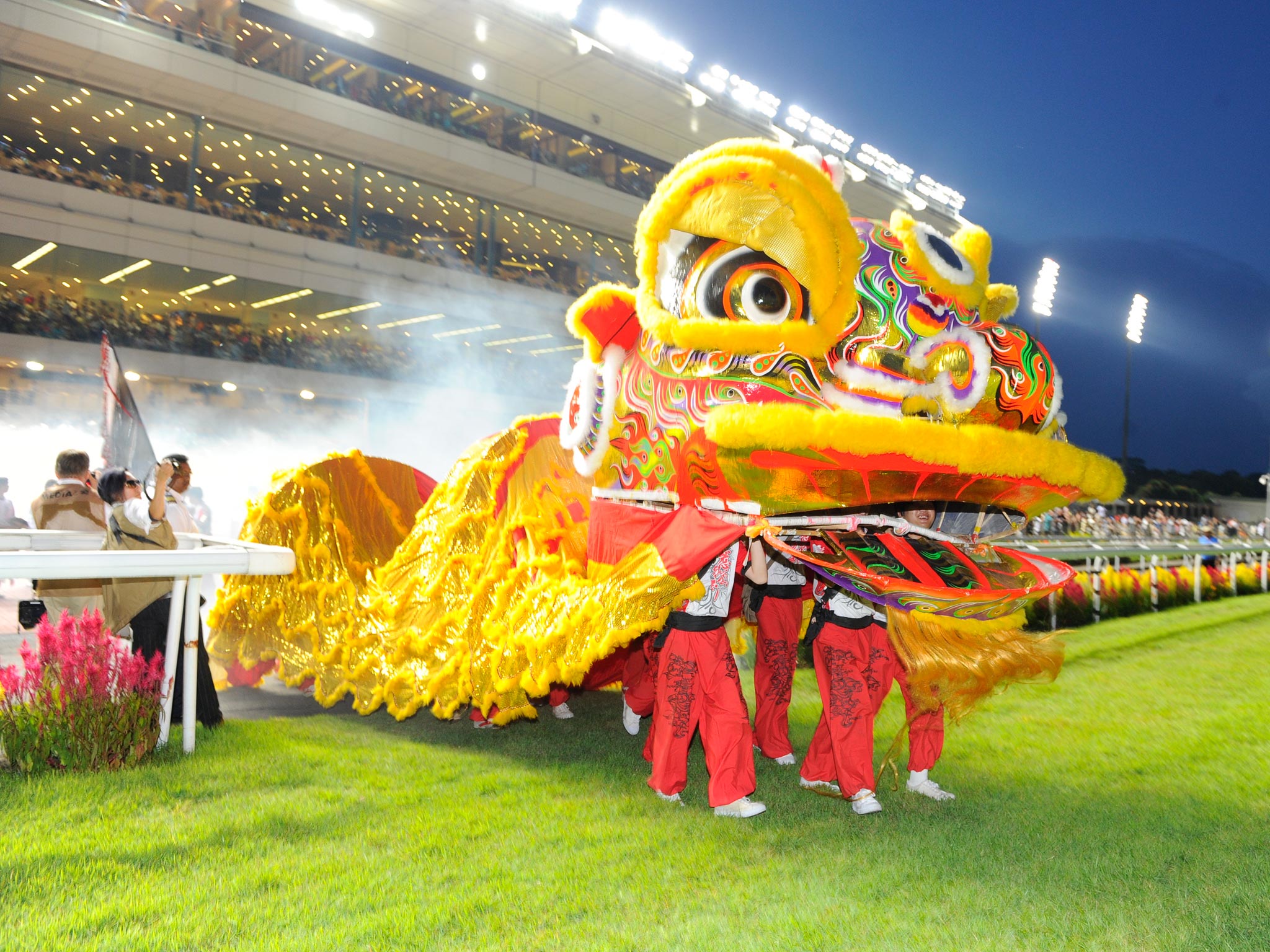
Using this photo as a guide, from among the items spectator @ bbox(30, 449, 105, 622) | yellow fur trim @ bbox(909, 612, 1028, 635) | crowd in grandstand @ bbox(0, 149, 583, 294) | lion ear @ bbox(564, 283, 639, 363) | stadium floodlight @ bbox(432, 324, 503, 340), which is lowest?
yellow fur trim @ bbox(909, 612, 1028, 635)

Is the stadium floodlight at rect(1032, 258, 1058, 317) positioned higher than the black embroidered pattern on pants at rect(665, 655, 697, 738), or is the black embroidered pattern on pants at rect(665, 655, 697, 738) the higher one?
the stadium floodlight at rect(1032, 258, 1058, 317)

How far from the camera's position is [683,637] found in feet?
12.1

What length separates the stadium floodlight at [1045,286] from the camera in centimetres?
1354

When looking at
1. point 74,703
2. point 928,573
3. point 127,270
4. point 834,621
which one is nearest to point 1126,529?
point 834,621

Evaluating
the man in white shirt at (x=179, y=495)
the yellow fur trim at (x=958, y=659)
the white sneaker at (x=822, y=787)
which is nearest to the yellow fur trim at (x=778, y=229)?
the yellow fur trim at (x=958, y=659)

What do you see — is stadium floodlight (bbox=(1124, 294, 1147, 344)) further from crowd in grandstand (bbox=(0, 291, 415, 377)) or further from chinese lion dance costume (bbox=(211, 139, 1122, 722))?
chinese lion dance costume (bbox=(211, 139, 1122, 722))

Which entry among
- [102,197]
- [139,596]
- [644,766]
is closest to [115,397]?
[139,596]

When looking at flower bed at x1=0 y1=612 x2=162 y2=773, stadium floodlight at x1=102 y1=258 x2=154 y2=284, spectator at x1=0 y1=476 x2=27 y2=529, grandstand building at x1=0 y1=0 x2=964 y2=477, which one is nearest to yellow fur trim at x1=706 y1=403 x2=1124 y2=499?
flower bed at x1=0 y1=612 x2=162 y2=773

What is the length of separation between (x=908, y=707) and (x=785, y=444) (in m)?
1.48

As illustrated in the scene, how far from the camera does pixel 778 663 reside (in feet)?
14.2

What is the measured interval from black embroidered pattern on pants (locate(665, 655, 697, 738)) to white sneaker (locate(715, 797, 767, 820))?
0.33 metres

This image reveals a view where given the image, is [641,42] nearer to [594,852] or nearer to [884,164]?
[884,164]

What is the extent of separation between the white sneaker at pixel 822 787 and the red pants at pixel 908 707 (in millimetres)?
342

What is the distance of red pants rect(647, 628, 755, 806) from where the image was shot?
142 inches
